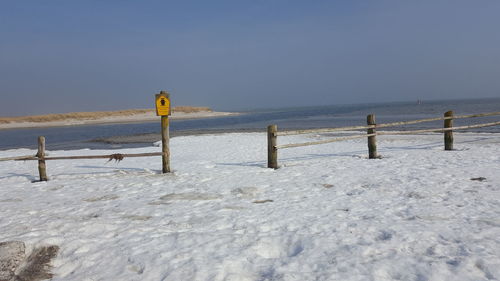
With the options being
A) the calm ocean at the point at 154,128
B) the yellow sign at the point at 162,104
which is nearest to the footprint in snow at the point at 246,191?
the yellow sign at the point at 162,104

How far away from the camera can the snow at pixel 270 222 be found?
3.12m

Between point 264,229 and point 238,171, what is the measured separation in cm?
408

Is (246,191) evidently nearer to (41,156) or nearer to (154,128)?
(41,156)

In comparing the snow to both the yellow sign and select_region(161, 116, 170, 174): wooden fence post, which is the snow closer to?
select_region(161, 116, 170, 174): wooden fence post

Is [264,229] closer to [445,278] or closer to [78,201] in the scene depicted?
[445,278]

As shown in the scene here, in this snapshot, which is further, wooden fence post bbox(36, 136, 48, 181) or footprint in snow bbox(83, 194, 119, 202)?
wooden fence post bbox(36, 136, 48, 181)

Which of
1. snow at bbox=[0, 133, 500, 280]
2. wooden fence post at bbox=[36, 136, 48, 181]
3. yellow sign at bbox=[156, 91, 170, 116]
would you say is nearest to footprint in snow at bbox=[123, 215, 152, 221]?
snow at bbox=[0, 133, 500, 280]

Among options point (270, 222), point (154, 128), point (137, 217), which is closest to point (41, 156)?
point (137, 217)

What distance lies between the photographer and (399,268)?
3004 mm

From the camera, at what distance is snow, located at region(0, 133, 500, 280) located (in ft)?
10.3

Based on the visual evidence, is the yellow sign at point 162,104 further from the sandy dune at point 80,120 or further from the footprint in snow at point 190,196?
the sandy dune at point 80,120

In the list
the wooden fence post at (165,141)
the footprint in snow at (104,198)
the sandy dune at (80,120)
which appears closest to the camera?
the footprint in snow at (104,198)

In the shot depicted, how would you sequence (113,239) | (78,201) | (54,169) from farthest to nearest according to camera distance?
(54,169) < (78,201) < (113,239)

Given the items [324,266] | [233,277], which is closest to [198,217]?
[233,277]
